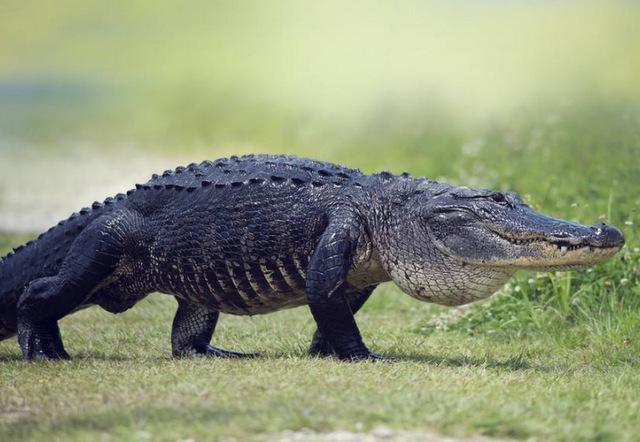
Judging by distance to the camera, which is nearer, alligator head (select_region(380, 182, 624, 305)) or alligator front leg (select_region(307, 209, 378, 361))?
alligator head (select_region(380, 182, 624, 305))

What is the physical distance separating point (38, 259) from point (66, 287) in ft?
1.60

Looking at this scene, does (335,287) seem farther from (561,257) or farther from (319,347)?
(561,257)

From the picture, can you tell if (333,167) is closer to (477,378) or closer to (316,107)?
(477,378)

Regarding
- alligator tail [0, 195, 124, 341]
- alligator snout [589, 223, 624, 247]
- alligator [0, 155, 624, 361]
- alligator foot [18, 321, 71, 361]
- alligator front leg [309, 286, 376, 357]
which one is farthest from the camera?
alligator tail [0, 195, 124, 341]

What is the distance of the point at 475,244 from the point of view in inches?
268

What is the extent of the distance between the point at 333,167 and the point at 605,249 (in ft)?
5.93

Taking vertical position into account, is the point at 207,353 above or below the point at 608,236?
below

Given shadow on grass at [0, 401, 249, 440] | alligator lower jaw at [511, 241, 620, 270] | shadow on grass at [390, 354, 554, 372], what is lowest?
shadow on grass at [390, 354, 554, 372]

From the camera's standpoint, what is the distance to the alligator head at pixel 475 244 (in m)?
6.55

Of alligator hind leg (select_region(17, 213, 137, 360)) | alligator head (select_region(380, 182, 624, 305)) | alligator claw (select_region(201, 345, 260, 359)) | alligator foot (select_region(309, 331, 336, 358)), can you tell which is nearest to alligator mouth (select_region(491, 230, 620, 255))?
alligator head (select_region(380, 182, 624, 305))

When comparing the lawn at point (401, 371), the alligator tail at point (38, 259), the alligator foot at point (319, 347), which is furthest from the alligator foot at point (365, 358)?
the alligator tail at point (38, 259)

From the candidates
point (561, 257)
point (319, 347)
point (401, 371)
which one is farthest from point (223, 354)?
point (561, 257)

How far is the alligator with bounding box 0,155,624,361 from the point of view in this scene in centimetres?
682

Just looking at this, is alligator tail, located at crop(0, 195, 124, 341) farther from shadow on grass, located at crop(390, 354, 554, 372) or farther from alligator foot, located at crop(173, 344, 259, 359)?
shadow on grass, located at crop(390, 354, 554, 372)
